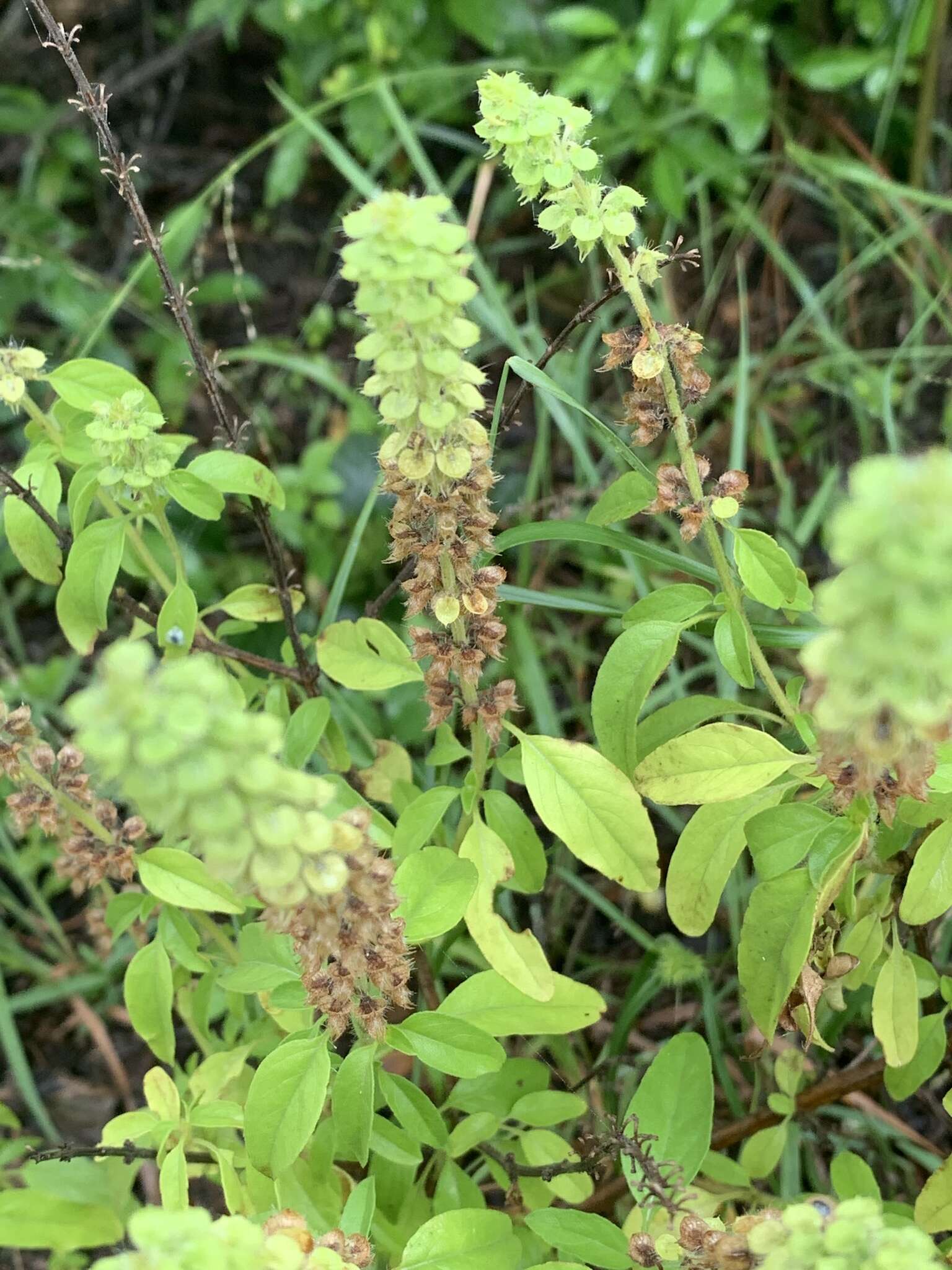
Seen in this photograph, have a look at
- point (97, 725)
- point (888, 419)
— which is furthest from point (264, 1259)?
point (888, 419)

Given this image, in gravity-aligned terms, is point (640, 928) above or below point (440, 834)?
below

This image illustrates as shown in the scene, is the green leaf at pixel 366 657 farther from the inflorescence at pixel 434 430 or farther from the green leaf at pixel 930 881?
the green leaf at pixel 930 881

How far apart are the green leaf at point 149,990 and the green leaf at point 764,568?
0.99 metres

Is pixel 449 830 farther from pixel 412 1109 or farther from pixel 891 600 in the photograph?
pixel 891 600

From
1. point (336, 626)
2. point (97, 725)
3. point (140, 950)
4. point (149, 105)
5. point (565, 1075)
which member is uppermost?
point (149, 105)

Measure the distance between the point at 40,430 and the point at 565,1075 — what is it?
1463mm

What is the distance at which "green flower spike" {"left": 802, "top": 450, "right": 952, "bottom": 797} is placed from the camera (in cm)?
76

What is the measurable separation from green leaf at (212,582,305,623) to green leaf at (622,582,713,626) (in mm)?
569

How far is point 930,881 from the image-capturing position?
4.48ft

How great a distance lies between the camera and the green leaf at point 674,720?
5.26ft

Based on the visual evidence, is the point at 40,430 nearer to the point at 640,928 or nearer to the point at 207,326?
the point at 640,928

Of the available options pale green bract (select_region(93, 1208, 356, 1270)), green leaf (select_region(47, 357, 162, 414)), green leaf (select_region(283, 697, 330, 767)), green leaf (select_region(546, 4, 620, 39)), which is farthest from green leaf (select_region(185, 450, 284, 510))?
green leaf (select_region(546, 4, 620, 39))

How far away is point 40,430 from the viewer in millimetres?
1697

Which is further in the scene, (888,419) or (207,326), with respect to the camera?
(207,326)
